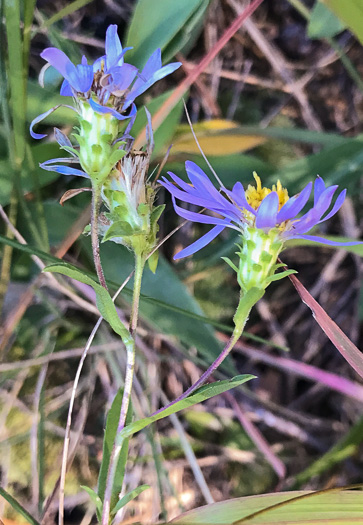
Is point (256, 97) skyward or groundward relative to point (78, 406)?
skyward

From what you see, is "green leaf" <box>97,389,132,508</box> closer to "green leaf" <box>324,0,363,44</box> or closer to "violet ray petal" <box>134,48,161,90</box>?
"violet ray petal" <box>134,48,161,90</box>

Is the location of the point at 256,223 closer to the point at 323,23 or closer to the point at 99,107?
the point at 99,107

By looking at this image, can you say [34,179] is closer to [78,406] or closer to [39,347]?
[39,347]

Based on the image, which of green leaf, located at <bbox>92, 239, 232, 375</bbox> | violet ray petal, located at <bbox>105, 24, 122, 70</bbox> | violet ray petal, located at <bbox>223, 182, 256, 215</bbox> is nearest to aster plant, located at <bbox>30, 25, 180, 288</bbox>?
violet ray petal, located at <bbox>105, 24, 122, 70</bbox>

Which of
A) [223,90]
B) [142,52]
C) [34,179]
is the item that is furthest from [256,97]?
[34,179]

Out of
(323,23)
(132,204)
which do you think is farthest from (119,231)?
(323,23)
